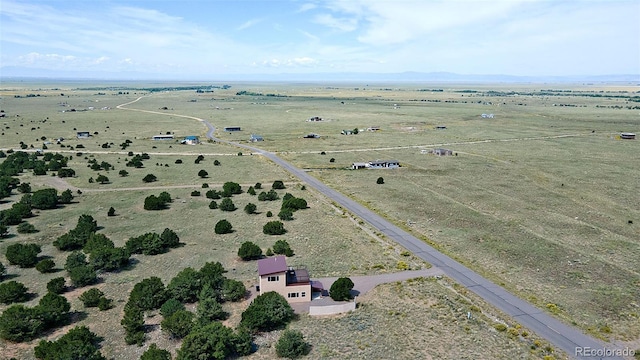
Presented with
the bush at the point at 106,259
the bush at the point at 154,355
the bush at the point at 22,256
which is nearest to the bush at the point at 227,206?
the bush at the point at 106,259

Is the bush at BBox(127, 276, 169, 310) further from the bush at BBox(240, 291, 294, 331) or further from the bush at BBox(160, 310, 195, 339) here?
the bush at BBox(240, 291, 294, 331)

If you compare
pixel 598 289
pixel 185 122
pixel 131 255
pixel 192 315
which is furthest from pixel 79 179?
pixel 185 122

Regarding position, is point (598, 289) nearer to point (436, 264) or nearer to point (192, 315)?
point (436, 264)

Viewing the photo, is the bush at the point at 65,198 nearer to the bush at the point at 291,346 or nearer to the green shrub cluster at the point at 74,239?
the green shrub cluster at the point at 74,239

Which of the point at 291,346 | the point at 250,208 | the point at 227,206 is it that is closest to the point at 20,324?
the point at 291,346

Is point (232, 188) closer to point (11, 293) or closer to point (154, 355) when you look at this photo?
point (11, 293)
